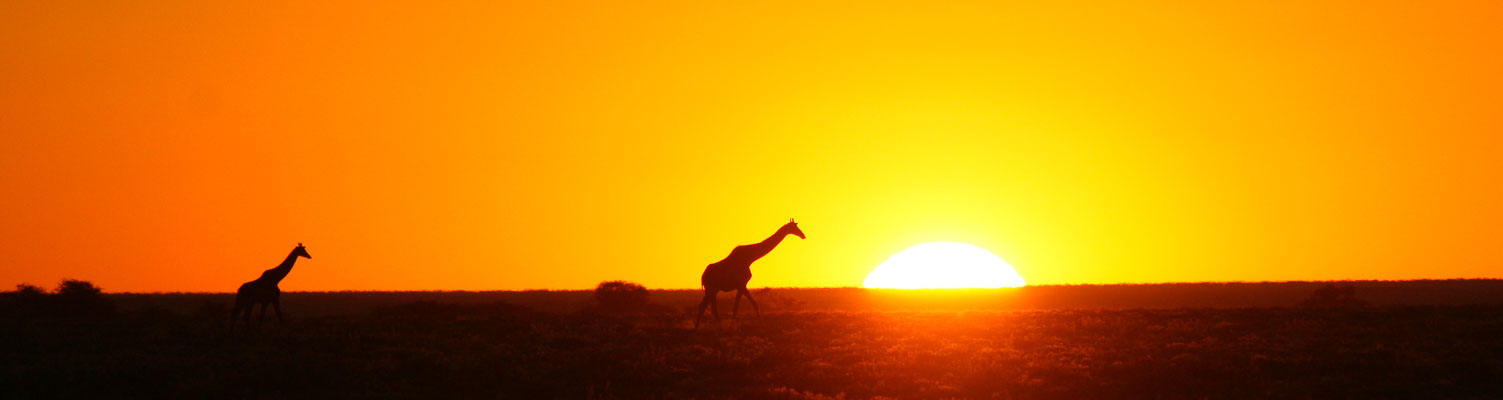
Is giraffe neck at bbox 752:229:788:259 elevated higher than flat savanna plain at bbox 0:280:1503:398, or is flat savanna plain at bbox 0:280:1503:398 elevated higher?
giraffe neck at bbox 752:229:788:259

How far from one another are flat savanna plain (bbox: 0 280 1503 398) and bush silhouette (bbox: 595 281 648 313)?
2173 centimetres

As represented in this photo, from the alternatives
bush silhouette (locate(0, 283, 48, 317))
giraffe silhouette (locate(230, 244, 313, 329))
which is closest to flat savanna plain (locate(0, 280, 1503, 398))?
giraffe silhouette (locate(230, 244, 313, 329))

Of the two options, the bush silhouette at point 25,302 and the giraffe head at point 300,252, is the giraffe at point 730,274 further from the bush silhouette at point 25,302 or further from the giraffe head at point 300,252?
the bush silhouette at point 25,302

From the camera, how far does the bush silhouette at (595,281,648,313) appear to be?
212 ft

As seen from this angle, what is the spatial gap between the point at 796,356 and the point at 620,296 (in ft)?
108

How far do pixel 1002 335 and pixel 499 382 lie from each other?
1273cm

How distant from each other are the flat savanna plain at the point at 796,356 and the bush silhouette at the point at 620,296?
71.3 ft

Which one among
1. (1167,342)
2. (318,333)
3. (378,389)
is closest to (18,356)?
(318,333)

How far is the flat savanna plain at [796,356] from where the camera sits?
31.4 metres

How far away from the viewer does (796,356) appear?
113 feet

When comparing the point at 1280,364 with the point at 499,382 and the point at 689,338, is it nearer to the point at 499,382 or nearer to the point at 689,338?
the point at 689,338

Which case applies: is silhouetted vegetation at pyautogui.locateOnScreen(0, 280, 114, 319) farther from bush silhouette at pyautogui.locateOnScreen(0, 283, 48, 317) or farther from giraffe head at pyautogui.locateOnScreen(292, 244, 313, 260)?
giraffe head at pyautogui.locateOnScreen(292, 244, 313, 260)

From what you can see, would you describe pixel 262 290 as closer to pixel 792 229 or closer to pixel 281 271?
pixel 281 271

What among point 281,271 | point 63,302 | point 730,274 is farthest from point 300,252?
point 63,302
